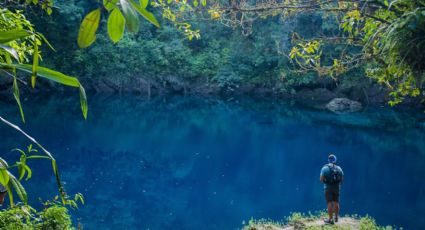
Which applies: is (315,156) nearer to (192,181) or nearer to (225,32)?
(192,181)

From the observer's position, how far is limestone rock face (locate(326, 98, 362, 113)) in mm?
23625

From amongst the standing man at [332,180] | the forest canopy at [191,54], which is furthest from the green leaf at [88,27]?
the forest canopy at [191,54]

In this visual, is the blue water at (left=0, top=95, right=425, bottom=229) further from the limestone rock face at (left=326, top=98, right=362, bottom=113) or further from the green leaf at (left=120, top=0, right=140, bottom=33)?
the green leaf at (left=120, top=0, right=140, bottom=33)

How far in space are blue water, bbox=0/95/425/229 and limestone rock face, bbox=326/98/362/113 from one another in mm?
870

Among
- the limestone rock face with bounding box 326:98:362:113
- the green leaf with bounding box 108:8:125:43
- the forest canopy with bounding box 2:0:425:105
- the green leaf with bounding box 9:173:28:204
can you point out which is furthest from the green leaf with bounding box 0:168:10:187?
the limestone rock face with bounding box 326:98:362:113

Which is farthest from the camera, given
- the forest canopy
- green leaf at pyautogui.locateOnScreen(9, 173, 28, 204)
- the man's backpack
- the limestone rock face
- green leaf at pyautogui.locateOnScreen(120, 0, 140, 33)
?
the forest canopy

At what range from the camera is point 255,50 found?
27.6 m

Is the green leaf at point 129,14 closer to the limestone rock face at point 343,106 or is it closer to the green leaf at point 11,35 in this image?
the green leaf at point 11,35

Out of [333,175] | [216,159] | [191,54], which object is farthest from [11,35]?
Answer: [191,54]

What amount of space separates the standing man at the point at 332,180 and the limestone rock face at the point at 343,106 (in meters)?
16.2

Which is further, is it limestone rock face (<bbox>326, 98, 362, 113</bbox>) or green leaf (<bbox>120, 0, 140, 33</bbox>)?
limestone rock face (<bbox>326, 98, 362, 113</bbox>)

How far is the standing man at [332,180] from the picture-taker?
25.4ft

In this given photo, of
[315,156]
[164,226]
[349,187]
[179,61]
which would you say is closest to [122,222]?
[164,226]

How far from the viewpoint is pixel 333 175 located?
777 centimetres
